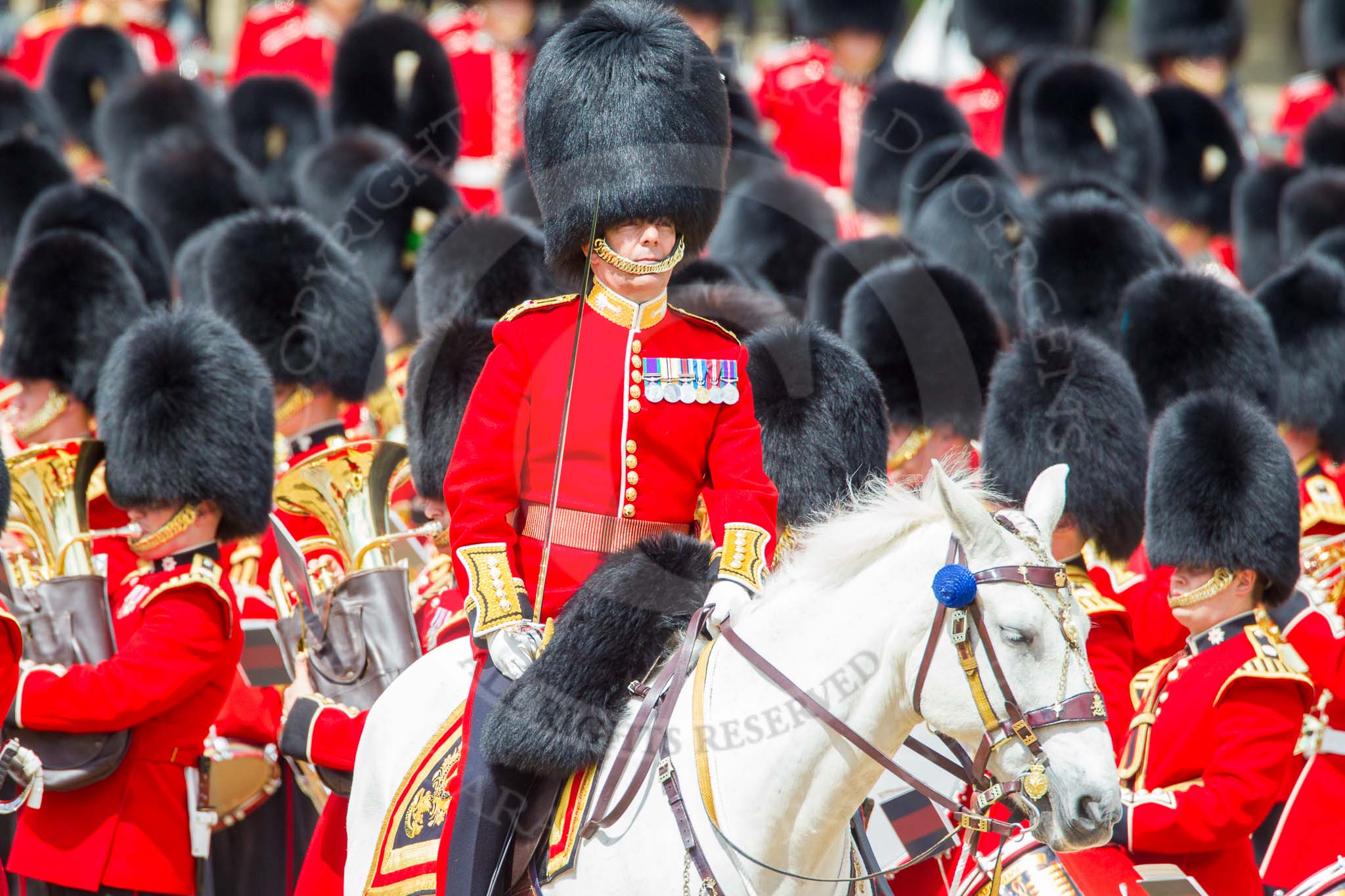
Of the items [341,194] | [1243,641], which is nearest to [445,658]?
[1243,641]

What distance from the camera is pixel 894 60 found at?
40.3 feet

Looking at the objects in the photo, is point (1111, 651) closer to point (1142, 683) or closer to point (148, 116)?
point (1142, 683)

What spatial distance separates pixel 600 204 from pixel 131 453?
1.77 meters

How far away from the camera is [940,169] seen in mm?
8234

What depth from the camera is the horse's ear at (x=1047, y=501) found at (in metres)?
3.12

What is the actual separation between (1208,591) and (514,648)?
6.45 ft

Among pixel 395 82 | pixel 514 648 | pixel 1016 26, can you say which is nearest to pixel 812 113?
pixel 1016 26

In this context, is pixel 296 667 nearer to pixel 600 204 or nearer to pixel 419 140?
pixel 600 204

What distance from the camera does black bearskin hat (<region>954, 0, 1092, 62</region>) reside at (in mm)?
11438

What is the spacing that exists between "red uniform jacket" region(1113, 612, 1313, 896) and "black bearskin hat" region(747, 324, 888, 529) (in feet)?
2.92

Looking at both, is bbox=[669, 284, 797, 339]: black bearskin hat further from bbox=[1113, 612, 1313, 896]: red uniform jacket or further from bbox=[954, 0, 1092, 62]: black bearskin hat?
bbox=[954, 0, 1092, 62]: black bearskin hat

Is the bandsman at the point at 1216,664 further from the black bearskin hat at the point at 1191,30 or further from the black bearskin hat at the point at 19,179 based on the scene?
the black bearskin hat at the point at 1191,30

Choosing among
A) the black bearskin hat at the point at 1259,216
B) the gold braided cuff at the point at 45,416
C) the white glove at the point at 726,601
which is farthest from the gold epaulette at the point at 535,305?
the black bearskin hat at the point at 1259,216

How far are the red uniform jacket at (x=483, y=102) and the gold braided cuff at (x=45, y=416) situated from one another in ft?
11.7
